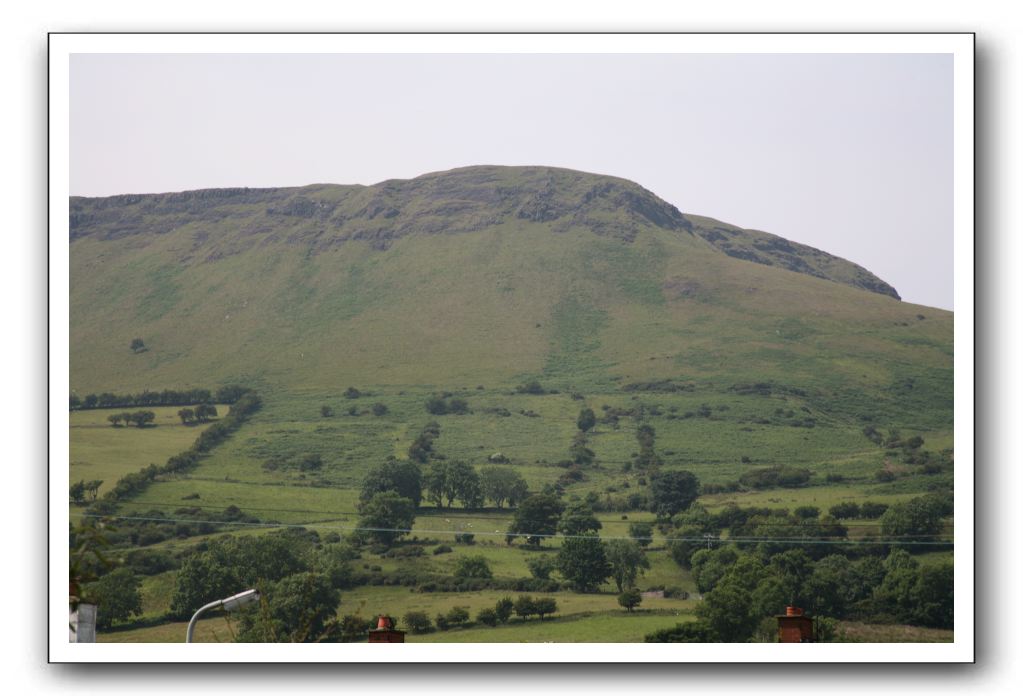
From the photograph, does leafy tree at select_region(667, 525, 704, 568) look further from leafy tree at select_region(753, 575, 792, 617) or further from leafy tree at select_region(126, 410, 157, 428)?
leafy tree at select_region(126, 410, 157, 428)

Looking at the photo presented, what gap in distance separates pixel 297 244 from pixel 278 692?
155 m

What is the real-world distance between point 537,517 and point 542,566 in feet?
43.1

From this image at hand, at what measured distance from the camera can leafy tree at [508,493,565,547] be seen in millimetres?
78250

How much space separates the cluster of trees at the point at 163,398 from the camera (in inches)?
4309

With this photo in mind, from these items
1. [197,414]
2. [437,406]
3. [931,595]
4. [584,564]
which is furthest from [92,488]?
[931,595]

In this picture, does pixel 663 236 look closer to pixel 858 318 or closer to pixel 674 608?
pixel 858 318

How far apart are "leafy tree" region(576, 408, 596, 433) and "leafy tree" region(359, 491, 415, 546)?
87.8 ft

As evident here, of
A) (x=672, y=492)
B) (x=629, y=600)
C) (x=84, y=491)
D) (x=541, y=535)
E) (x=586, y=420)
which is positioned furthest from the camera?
(x=586, y=420)

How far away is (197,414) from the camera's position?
108 metres

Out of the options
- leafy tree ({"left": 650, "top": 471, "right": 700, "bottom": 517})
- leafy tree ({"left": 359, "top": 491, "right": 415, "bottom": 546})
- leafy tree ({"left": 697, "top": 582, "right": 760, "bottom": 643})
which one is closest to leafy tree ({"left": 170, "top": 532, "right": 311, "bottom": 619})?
leafy tree ({"left": 359, "top": 491, "right": 415, "bottom": 546})

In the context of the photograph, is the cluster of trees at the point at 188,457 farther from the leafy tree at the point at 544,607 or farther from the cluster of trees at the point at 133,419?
the leafy tree at the point at 544,607
